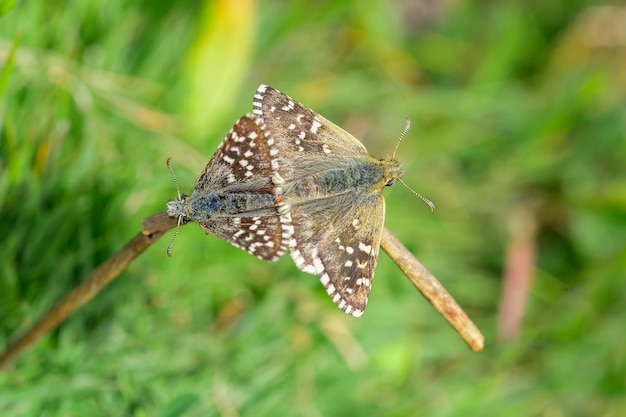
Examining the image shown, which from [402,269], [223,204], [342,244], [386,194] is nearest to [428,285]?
[402,269]

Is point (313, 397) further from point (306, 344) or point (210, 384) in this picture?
point (210, 384)

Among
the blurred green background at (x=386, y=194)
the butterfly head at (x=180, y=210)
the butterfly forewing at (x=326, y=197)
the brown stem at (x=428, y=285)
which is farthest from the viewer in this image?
the blurred green background at (x=386, y=194)

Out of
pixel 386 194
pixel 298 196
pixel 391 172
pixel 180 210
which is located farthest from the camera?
pixel 386 194

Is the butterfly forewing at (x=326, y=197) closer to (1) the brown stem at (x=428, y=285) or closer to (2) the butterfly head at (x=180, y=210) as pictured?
(1) the brown stem at (x=428, y=285)

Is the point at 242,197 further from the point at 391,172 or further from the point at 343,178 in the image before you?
the point at 391,172

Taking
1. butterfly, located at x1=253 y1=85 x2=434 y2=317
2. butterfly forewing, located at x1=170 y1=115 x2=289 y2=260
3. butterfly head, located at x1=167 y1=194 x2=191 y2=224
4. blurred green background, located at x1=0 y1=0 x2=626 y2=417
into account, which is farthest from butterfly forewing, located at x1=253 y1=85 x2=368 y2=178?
blurred green background, located at x1=0 y1=0 x2=626 y2=417

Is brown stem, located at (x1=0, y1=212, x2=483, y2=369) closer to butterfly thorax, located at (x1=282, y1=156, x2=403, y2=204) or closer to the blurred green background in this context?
butterfly thorax, located at (x1=282, y1=156, x2=403, y2=204)

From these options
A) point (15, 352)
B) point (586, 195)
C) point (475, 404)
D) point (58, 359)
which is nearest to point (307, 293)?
point (475, 404)

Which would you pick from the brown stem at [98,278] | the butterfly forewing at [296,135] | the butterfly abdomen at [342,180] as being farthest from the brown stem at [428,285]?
the brown stem at [98,278]
